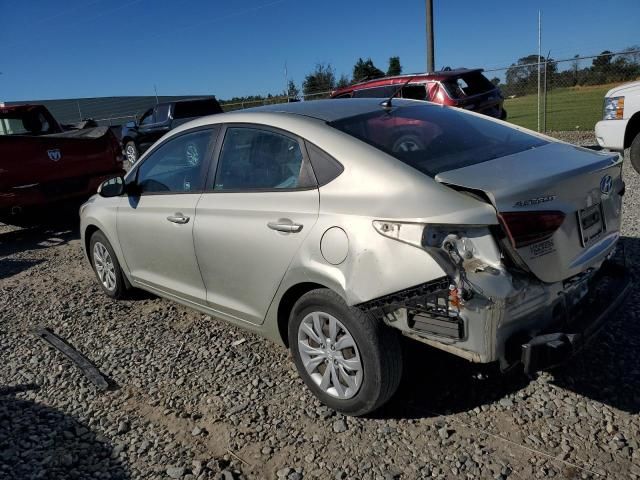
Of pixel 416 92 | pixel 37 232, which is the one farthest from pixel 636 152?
pixel 37 232

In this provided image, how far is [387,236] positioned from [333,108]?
4.27 feet

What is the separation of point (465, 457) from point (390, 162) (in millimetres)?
1505

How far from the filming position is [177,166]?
418 cm

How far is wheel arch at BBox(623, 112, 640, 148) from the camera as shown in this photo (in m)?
7.92

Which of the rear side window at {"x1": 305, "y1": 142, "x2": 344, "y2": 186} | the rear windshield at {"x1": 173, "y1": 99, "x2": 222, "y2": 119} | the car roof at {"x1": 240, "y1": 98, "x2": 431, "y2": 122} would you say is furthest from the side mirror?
the rear windshield at {"x1": 173, "y1": 99, "x2": 222, "y2": 119}

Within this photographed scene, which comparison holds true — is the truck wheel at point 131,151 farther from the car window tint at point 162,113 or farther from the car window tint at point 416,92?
the car window tint at point 416,92

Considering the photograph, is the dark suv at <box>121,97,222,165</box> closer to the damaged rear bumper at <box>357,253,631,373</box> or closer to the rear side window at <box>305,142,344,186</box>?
the rear side window at <box>305,142,344,186</box>

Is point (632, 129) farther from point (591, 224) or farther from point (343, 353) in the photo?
point (343, 353)

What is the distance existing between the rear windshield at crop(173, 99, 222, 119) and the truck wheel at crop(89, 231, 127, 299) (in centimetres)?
1135

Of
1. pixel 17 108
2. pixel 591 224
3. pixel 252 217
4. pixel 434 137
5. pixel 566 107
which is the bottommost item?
pixel 566 107

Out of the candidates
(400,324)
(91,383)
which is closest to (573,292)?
(400,324)

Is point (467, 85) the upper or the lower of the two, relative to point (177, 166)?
upper

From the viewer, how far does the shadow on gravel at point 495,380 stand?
3.02m

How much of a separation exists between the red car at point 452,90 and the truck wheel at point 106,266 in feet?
22.0
